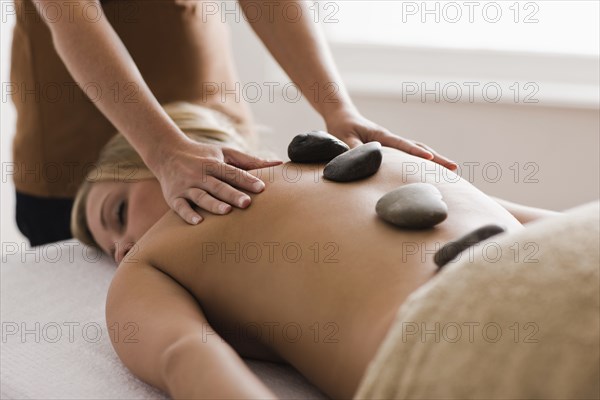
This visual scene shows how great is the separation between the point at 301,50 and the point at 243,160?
0.48 meters

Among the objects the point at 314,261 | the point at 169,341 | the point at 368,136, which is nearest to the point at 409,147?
the point at 368,136

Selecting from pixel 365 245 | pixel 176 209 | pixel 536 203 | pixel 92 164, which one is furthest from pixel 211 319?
pixel 536 203

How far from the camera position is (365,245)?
114cm

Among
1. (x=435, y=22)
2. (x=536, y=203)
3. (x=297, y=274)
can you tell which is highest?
(x=297, y=274)

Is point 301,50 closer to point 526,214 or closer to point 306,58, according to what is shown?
point 306,58

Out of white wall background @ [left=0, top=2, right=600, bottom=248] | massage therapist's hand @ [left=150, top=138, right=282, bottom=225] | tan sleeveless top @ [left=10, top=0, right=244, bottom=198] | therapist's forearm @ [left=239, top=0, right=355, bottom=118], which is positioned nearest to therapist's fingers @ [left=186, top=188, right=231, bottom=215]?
massage therapist's hand @ [left=150, top=138, right=282, bottom=225]

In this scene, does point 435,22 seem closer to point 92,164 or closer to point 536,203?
point 536,203

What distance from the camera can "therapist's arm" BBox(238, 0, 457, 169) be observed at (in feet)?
5.53

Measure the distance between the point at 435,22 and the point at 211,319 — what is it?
178 centimetres

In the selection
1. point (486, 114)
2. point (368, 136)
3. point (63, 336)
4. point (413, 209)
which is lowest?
point (486, 114)

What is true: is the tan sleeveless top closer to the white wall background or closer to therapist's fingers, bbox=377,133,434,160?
therapist's fingers, bbox=377,133,434,160

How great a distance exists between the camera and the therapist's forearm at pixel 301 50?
5.74 ft

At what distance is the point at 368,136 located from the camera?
161 cm

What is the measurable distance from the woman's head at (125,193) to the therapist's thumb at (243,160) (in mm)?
198
